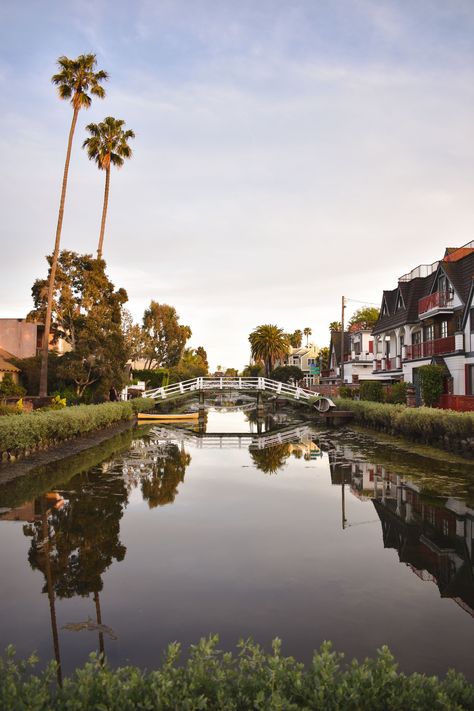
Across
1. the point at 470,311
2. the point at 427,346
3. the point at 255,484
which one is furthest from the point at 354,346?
the point at 255,484

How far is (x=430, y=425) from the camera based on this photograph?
2320 centimetres

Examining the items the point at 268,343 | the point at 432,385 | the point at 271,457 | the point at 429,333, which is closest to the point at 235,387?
the point at 429,333

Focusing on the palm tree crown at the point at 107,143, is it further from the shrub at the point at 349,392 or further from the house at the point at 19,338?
the shrub at the point at 349,392

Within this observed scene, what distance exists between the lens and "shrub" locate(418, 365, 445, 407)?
30.2 m

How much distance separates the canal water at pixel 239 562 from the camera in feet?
19.0

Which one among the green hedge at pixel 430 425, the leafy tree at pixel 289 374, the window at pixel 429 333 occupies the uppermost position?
the leafy tree at pixel 289 374

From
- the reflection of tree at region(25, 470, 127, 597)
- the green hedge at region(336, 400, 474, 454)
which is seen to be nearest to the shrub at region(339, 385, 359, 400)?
the green hedge at region(336, 400, 474, 454)

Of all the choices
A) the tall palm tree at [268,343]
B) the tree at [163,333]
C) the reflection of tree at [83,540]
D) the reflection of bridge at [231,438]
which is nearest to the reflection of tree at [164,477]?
the reflection of tree at [83,540]

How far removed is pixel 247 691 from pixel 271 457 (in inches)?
709

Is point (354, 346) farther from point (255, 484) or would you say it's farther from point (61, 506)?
point (61, 506)

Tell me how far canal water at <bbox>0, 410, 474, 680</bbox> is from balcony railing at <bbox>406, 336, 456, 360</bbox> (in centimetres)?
1889

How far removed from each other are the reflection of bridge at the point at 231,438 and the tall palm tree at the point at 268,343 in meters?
63.7

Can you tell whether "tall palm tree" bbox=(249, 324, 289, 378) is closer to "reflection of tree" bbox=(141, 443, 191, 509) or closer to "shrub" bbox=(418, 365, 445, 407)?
"shrub" bbox=(418, 365, 445, 407)

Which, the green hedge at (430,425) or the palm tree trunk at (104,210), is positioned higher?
the palm tree trunk at (104,210)
